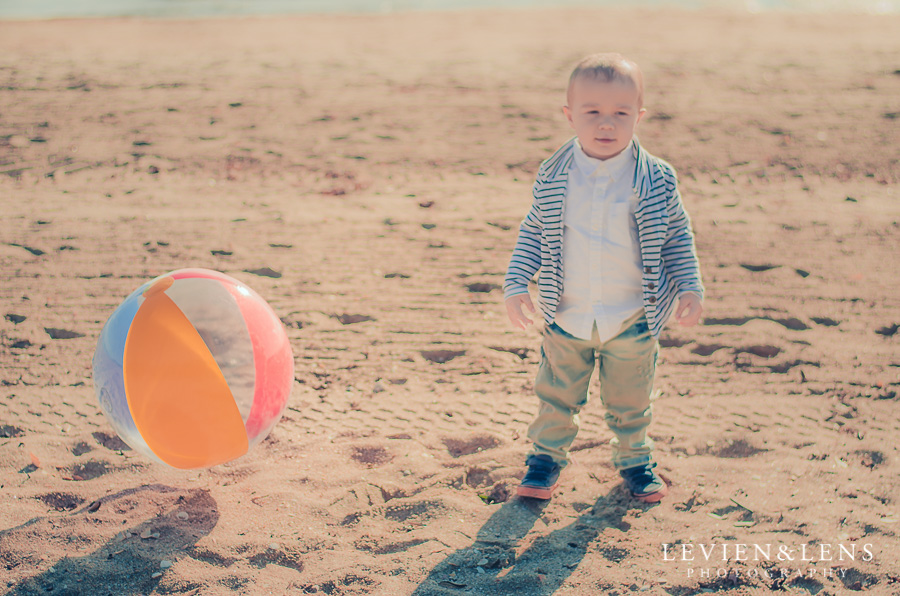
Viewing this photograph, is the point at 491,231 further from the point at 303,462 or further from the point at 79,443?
the point at 79,443

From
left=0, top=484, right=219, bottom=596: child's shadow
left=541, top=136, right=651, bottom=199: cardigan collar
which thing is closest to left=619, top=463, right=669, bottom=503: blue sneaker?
left=541, top=136, right=651, bottom=199: cardigan collar

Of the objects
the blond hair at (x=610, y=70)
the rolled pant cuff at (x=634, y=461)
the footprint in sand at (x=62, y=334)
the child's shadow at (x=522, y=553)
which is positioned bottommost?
the child's shadow at (x=522, y=553)

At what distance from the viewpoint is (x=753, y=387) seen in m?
4.23

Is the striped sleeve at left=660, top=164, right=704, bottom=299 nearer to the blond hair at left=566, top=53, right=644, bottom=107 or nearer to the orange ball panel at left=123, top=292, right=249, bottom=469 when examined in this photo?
the blond hair at left=566, top=53, right=644, bottom=107

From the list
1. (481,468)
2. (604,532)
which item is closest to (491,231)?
(481,468)

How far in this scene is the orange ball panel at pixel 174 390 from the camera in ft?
9.43

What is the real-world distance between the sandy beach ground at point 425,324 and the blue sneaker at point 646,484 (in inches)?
1.9

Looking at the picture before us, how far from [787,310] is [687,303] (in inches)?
91.9

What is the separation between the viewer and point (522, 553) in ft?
9.87

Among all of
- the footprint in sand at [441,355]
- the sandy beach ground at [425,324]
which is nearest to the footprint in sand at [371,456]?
the sandy beach ground at [425,324]

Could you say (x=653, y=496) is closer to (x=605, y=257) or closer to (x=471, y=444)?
(x=471, y=444)

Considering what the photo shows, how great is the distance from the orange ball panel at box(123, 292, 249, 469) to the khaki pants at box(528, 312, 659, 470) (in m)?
1.33

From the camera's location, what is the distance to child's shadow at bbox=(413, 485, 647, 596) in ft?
9.29

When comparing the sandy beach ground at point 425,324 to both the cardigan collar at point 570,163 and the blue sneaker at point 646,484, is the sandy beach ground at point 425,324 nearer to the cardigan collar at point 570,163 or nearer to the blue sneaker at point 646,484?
the blue sneaker at point 646,484
